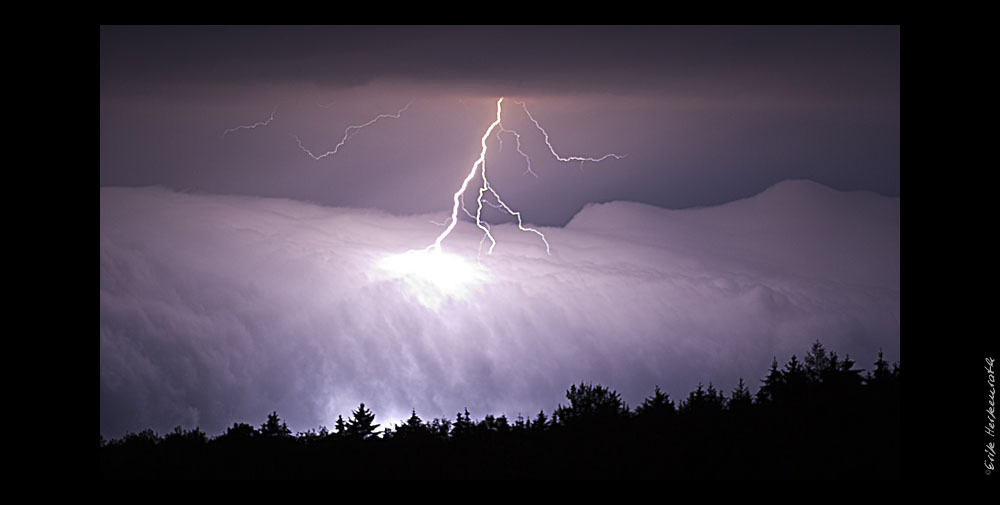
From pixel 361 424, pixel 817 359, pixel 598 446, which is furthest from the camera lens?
pixel 817 359

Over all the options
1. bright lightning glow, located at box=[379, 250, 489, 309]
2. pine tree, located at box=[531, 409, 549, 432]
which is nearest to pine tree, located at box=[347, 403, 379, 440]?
pine tree, located at box=[531, 409, 549, 432]

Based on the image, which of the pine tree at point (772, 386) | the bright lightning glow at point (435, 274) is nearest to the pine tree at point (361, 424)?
the pine tree at point (772, 386)

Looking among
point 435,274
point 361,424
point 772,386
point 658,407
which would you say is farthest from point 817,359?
point 435,274

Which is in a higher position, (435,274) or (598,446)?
(435,274)

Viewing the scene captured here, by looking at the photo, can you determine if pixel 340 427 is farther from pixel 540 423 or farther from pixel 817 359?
pixel 817 359

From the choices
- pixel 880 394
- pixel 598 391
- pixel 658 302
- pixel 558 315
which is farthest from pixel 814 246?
pixel 880 394

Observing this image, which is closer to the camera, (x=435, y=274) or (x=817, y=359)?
(x=817, y=359)

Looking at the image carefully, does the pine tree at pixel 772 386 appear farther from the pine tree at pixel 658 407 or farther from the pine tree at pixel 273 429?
the pine tree at pixel 273 429

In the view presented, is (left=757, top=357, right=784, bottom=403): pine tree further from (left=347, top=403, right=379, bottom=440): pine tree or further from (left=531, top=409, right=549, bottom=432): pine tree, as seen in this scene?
(left=347, top=403, right=379, bottom=440): pine tree
